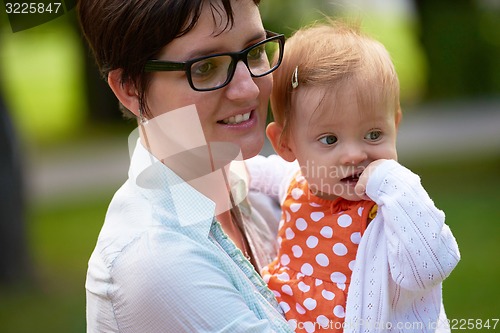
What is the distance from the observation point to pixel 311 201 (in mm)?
2549

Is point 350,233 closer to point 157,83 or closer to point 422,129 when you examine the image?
point 157,83

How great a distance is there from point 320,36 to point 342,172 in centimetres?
43

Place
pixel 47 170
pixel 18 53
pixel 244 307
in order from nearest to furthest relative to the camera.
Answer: pixel 244 307
pixel 47 170
pixel 18 53

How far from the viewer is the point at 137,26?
2281 mm

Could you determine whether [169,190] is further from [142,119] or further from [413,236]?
[413,236]

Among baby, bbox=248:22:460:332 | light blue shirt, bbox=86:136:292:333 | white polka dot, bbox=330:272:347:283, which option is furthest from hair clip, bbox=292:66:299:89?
white polka dot, bbox=330:272:347:283

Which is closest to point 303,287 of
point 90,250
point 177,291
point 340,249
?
point 340,249

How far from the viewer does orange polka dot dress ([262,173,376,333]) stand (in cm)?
239

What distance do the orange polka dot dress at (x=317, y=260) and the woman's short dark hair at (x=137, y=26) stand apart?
0.59 metres

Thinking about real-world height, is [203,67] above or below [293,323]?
above

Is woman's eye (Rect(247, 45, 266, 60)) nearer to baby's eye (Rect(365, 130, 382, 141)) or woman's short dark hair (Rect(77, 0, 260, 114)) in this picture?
woman's short dark hair (Rect(77, 0, 260, 114))

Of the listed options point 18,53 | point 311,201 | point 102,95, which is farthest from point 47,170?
point 311,201

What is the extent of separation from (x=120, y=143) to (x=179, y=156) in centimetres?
1110

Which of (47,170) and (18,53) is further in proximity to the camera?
(18,53)
